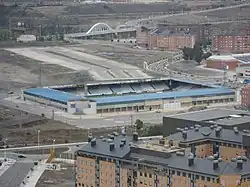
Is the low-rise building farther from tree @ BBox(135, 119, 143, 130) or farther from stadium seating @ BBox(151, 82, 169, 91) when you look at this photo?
tree @ BBox(135, 119, 143, 130)

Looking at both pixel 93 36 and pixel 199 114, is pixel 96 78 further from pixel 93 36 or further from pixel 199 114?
pixel 93 36

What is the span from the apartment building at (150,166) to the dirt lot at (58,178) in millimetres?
1559

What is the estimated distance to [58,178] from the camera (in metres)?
15.3

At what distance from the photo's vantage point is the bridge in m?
43.0

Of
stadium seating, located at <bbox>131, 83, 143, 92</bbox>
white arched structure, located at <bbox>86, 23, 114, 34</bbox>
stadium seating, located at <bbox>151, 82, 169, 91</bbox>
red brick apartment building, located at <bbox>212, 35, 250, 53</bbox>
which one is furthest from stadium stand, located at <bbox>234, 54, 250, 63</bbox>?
white arched structure, located at <bbox>86, 23, 114, 34</bbox>

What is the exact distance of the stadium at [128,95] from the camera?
2231cm

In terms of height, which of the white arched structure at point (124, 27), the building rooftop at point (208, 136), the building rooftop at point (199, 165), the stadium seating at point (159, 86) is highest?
the building rooftop at point (208, 136)

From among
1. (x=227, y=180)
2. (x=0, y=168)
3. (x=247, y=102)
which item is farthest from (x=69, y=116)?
(x=227, y=180)

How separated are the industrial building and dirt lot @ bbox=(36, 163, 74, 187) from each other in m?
1.74

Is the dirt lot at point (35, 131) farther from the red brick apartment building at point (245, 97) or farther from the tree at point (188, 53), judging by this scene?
the tree at point (188, 53)

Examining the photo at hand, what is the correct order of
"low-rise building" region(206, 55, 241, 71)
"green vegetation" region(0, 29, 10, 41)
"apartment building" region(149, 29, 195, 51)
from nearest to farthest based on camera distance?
"low-rise building" region(206, 55, 241, 71) → "apartment building" region(149, 29, 195, 51) → "green vegetation" region(0, 29, 10, 41)

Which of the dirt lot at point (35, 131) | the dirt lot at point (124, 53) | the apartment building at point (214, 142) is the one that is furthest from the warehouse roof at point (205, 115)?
the dirt lot at point (124, 53)

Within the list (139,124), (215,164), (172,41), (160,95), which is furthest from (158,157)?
(172,41)

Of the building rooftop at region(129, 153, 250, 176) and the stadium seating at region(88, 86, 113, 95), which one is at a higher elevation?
the building rooftop at region(129, 153, 250, 176)
